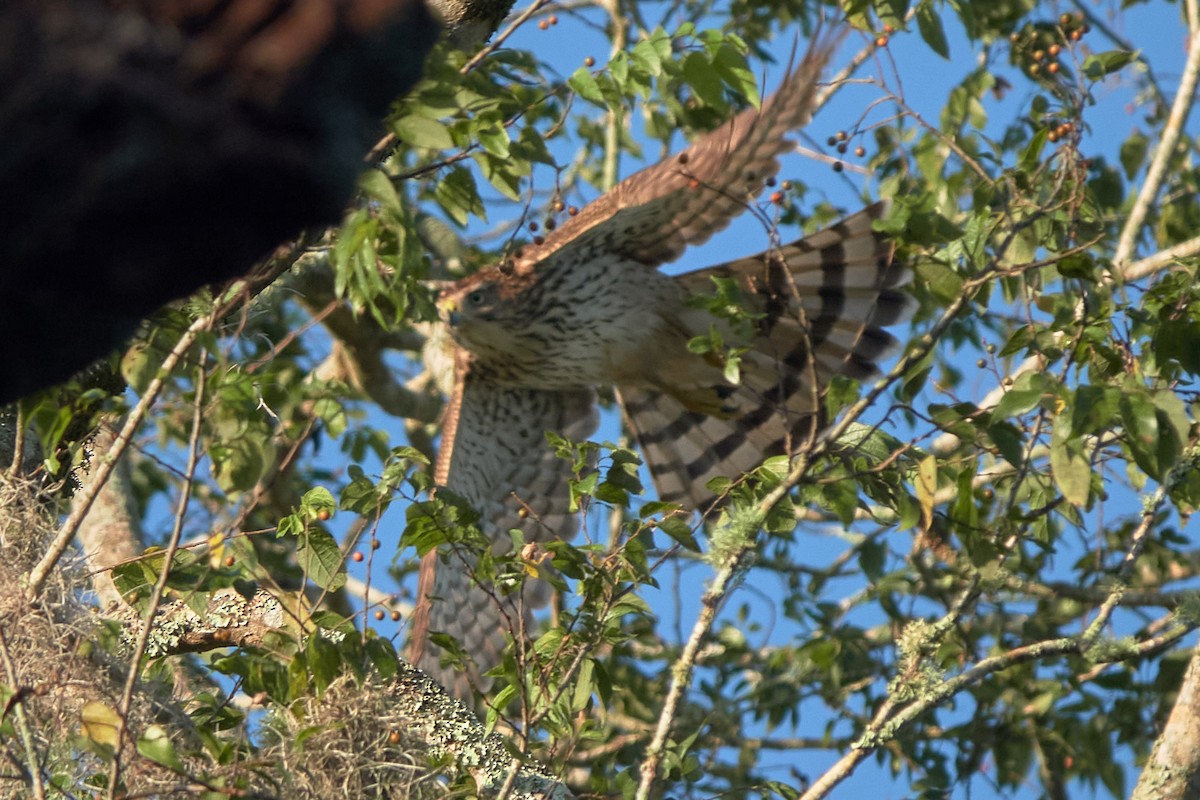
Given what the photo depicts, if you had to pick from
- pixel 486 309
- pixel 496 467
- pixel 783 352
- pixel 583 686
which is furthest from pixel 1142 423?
pixel 496 467

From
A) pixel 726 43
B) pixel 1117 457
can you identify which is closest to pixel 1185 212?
pixel 1117 457

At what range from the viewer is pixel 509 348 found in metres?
5.99

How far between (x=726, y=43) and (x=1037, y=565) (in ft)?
6.58

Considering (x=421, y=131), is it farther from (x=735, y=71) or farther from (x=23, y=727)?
(x=23, y=727)

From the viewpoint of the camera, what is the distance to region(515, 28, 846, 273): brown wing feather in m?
5.04

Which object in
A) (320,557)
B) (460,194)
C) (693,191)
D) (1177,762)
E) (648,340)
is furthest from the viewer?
(648,340)

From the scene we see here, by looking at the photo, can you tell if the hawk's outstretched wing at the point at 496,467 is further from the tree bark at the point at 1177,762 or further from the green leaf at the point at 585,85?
the tree bark at the point at 1177,762

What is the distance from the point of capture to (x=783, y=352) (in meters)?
6.03

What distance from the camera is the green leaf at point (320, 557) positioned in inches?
114

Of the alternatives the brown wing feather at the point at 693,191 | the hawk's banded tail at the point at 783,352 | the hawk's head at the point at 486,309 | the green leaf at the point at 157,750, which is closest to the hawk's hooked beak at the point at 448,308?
the hawk's head at the point at 486,309

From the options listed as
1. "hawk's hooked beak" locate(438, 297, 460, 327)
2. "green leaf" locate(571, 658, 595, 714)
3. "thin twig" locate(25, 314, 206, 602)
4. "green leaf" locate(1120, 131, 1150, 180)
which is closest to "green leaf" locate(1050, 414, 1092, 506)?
"green leaf" locate(571, 658, 595, 714)

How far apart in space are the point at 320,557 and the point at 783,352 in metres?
3.44

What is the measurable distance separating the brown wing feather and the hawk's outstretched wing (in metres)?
0.90

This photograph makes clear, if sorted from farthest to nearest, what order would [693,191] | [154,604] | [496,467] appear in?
[496,467] < [693,191] < [154,604]
